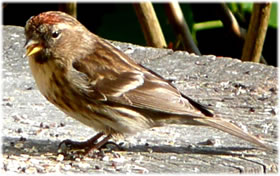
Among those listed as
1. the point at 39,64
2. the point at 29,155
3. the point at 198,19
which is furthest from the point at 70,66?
A: the point at 198,19

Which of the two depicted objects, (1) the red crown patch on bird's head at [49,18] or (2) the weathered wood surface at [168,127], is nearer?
(2) the weathered wood surface at [168,127]

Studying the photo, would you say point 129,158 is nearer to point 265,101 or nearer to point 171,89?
point 171,89

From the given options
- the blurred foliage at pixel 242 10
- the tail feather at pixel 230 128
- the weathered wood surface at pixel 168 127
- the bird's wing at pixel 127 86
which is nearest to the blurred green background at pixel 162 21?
the blurred foliage at pixel 242 10

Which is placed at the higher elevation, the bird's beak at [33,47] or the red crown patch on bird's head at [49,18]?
the red crown patch on bird's head at [49,18]

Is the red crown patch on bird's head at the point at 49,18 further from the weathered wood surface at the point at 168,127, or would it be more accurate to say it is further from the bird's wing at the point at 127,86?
the weathered wood surface at the point at 168,127

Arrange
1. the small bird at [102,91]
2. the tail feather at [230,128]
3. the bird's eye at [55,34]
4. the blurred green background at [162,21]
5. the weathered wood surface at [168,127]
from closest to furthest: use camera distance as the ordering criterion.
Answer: the weathered wood surface at [168,127] < the tail feather at [230,128] < the small bird at [102,91] < the bird's eye at [55,34] < the blurred green background at [162,21]

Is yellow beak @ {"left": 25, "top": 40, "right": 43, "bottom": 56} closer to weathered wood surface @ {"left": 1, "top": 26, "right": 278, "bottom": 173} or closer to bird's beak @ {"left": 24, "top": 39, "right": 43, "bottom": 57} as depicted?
bird's beak @ {"left": 24, "top": 39, "right": 43, "bottom": 57}

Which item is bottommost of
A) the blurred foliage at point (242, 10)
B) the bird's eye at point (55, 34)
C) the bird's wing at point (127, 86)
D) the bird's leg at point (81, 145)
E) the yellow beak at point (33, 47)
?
the bird's leg at point (81, 145)

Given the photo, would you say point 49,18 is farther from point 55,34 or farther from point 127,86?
point 127,86
